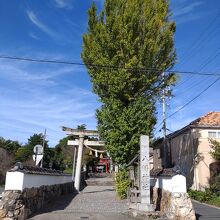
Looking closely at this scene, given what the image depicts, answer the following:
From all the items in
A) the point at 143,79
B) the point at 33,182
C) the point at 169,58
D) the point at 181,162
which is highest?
the point at 169,58

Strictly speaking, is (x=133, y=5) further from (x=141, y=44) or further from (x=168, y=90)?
(x=168, y=90)

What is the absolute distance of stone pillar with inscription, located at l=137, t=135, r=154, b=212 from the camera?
12883 millimetres

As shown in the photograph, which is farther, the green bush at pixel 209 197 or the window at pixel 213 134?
the window at pixel 213 134

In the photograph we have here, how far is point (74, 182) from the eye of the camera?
95.5 feet

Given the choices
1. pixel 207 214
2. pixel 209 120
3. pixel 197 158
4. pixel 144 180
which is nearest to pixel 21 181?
pixel 144 180

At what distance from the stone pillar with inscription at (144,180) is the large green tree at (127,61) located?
20.5 ft

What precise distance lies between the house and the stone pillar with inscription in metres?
13.6

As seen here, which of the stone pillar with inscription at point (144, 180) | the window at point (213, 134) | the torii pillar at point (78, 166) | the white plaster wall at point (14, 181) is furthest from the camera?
the torii pillar at point (78, 166)

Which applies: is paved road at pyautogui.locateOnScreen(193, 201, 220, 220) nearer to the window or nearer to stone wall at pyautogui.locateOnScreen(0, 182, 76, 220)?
stone wall at pyautogui.locateOnScreen(0, 182, 76, 220)

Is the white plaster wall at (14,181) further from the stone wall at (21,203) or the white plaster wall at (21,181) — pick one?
the stone wall at (21,203)

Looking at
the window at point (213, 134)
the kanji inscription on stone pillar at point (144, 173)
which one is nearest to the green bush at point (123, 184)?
the kanji inscription on stone pillar at point (144, 173)

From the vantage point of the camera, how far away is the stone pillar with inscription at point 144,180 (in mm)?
12883

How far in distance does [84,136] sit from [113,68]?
1035cm

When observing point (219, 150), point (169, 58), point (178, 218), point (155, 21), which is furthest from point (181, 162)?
point (178, 218)
